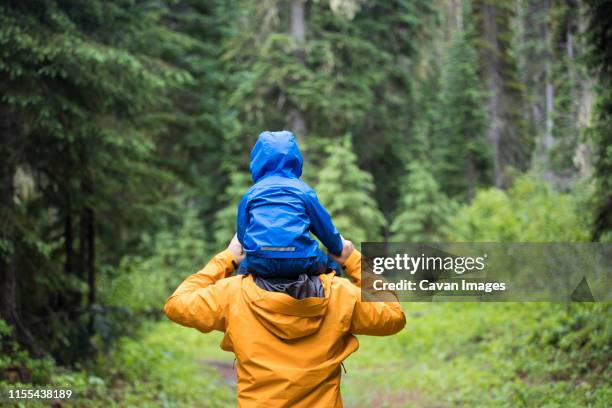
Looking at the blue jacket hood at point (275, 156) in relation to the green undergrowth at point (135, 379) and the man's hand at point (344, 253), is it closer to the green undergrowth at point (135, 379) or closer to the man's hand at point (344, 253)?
the man's hand at point (344, 253)

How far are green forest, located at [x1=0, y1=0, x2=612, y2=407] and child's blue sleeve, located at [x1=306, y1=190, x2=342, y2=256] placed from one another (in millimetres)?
4433

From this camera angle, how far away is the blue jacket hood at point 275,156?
3.86 metres

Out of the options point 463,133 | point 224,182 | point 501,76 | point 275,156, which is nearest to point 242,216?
point 275,156

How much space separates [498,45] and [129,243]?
95.1 ft

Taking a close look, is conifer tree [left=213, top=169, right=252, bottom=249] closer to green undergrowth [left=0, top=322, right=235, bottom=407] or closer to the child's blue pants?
green undergrowth [left=0, top=322, right=235, bottom=407]

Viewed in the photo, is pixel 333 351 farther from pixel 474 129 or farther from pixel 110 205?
pixel 474 129

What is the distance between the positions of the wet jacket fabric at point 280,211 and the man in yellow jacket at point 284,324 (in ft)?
0.66

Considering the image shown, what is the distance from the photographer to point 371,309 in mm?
3797

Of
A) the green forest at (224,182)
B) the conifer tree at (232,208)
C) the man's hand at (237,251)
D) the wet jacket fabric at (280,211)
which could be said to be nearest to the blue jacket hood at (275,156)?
the wet jacket fabric at (280,211)

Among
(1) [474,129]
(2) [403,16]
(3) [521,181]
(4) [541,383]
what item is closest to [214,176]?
(2) [403,16]

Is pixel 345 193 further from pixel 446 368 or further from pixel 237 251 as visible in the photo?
pixel 237 251

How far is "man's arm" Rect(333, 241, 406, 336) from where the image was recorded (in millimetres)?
3809

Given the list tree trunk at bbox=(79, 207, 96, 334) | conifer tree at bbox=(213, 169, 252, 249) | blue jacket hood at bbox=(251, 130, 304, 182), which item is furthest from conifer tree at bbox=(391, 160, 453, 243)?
blue jacket hood at bbox=(251, 130, 304, 182)

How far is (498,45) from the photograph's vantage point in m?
38.1
